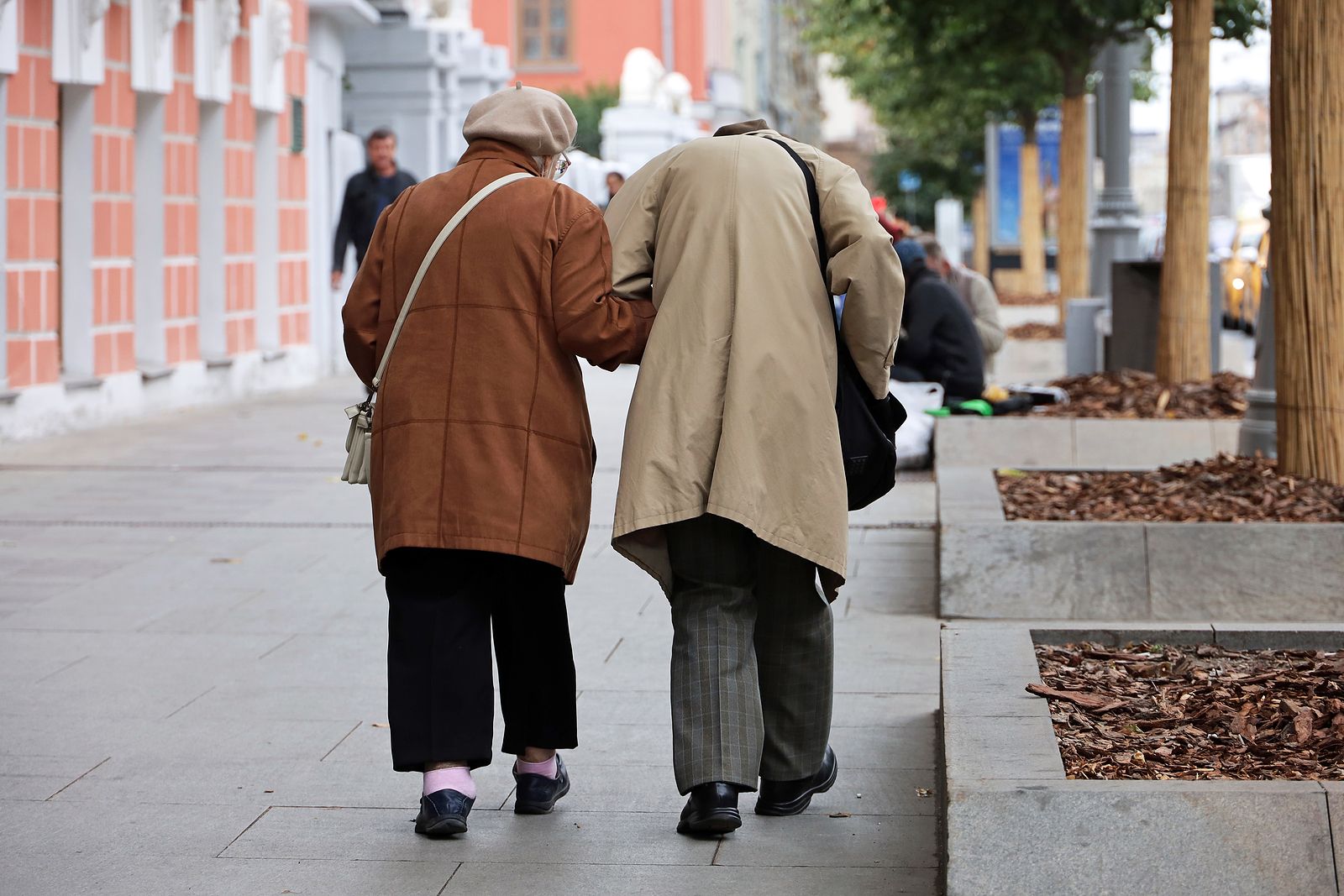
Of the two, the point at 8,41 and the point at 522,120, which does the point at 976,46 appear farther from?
the point at 522,120

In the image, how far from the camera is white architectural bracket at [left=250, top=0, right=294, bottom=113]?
17531 mm

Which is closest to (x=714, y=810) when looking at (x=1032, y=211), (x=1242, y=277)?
(x=1242, y=277)

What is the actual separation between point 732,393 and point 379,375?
84 cm

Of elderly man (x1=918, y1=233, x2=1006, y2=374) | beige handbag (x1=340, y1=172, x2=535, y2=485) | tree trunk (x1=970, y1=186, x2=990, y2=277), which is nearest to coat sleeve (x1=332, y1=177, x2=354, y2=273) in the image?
elderly man (x1=918, y1=233, x2=1006, y2=374)

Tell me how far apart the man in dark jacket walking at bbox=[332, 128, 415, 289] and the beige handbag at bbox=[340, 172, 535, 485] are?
981 cm

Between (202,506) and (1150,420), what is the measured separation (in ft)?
15.6

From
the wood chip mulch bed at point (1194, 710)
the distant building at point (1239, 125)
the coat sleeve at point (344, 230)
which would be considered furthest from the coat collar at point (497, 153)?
the distant building at point (1239, 125)

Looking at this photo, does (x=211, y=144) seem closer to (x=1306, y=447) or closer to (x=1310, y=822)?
(x=1306, y=447)

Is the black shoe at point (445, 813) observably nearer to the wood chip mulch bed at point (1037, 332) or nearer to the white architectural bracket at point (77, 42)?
the white architectural bracket at point (77, 42)

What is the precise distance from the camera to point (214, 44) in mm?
16266

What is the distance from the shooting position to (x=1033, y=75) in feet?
91.1

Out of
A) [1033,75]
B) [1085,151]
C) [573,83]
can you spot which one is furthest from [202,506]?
[573,83]

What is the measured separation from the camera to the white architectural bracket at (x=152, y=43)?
14.4 meters

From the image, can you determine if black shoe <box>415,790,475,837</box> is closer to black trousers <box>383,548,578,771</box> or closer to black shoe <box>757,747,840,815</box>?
black trousers <box>383,548,578,771</box>
